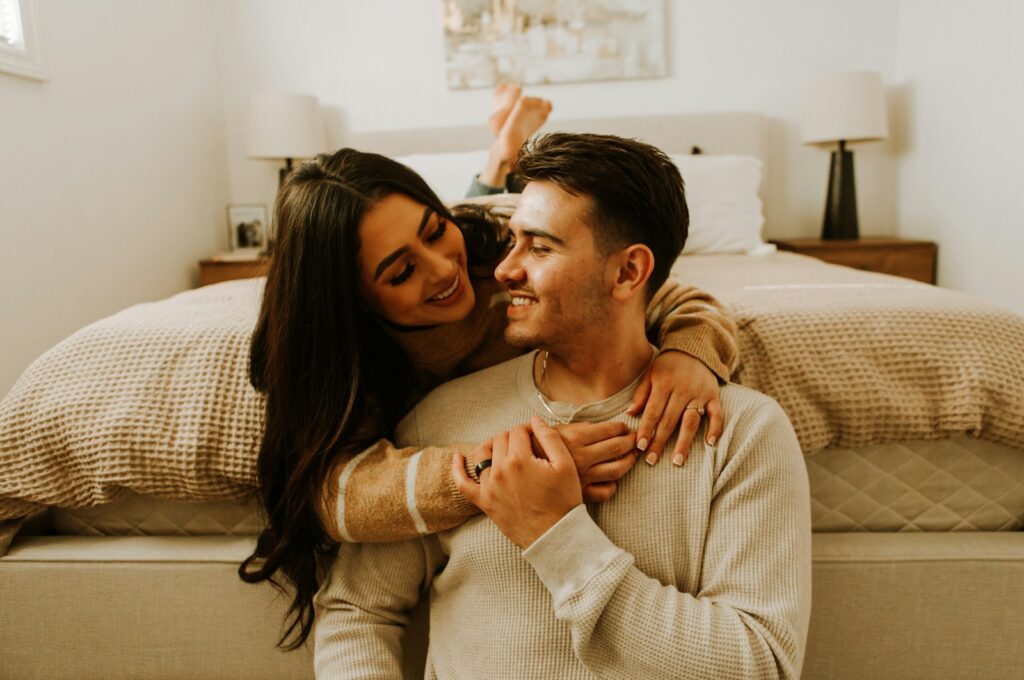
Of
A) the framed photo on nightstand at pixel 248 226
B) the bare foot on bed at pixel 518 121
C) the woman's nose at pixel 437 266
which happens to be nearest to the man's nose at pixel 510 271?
the woman's nose at pixel 437 266

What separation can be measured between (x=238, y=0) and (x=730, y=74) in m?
2.26

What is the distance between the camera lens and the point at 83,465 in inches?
41.7

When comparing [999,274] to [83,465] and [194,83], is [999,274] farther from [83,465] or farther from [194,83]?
[194,83]

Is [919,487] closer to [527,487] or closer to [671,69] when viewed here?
[527,487]

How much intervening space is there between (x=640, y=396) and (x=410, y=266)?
424 millimetres

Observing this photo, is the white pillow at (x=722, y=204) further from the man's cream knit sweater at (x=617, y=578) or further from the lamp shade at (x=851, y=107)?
the man's cream knit sweater at (x=617, y=578)

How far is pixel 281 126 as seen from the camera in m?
2.98

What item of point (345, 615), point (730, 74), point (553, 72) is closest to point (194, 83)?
point (553, 72)

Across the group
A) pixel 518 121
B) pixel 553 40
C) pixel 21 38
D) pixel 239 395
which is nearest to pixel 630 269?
pixel 239 395

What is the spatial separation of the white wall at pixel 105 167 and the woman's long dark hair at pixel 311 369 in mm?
1427

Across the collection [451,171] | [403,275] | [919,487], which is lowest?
[919,487]

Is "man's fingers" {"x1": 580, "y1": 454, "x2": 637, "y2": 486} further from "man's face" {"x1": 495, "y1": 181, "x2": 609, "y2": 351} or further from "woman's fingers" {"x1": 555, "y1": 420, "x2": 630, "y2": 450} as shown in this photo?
"man's face" {"x1": 495, "y1": 181, "x2": 609, "y2": 351}

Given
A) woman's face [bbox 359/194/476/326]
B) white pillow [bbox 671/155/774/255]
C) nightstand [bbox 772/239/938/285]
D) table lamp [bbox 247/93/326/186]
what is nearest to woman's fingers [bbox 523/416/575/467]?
woman's face [bbox 359/194/476/326]

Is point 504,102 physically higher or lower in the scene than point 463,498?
higher
